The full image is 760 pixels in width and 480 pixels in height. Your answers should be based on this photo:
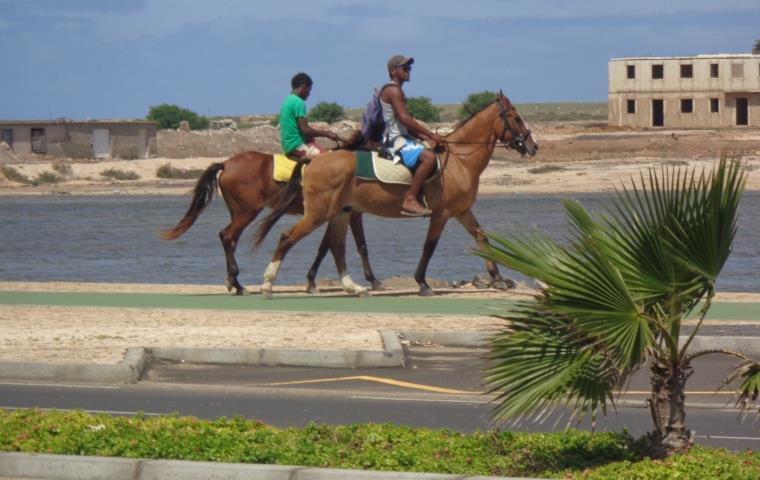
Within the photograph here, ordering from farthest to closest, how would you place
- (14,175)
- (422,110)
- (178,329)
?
(422,110), (14,175), (178,329)

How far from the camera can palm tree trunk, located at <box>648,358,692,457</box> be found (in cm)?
870

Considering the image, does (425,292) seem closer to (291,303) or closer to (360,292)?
(360,292)

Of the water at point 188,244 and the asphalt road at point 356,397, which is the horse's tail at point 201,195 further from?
the asphalt road at point 356,397

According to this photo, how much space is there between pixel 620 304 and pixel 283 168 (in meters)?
11.4

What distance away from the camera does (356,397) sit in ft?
43.0

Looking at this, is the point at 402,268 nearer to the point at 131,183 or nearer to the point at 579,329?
the point at 579,329

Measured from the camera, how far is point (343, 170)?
61.6ft

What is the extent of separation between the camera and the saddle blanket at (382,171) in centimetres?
1892

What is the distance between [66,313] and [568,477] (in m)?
9.78

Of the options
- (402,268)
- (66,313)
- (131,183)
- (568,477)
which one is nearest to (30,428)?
(568,477)

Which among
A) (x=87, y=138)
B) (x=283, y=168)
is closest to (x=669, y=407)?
(x=283, y=168)

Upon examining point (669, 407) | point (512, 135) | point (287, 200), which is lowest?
point (669, 407)

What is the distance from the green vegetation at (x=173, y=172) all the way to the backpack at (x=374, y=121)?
55.0m

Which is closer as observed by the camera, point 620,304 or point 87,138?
point 620,304
